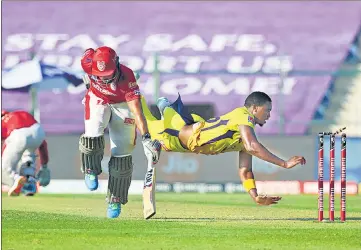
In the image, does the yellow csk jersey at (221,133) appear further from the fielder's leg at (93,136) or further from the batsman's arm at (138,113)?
the fielder's leg at (93,136)

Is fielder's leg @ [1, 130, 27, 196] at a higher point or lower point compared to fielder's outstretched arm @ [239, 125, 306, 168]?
lower

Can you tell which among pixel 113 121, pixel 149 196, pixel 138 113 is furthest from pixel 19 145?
pixel 149 196

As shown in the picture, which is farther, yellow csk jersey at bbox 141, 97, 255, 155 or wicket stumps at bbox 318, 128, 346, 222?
yellow csk jersey at bbox 141, 97, 255, 155

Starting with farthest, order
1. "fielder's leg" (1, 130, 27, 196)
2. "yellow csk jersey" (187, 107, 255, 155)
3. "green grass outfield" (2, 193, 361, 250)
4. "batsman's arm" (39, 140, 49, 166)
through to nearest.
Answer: "batsman's arm" (39, 140, 49, 166), "fielder's leg" (1, 130, 27, 196), "yellow csk jersey" (187, 107, 255, 155), "green grass outfield" (2, 193, 361, 250)

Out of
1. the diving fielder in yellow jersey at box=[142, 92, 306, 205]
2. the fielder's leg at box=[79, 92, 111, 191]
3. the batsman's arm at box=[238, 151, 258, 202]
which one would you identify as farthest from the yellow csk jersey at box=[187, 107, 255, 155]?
the fielder's leg at box=[79, 92, 111, 191]

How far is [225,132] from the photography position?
416 inches

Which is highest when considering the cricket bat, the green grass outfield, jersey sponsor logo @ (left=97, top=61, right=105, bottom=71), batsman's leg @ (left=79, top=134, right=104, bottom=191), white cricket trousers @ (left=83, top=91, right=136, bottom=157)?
jersey sponsor logo @ (left=97, top=61, right=105, bottom=71)

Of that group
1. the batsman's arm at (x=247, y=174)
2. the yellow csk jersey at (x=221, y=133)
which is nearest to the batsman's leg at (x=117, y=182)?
the yellow csk jersey at (x=221, y=133)

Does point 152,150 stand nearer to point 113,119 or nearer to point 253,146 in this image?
point 113,119

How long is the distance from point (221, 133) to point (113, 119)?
3.51 ft

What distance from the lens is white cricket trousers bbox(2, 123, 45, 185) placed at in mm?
12734

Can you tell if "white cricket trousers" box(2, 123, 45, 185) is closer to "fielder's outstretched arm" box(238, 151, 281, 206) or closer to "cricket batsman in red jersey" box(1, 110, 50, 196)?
"cricket batsman in red jersey" box(1, 110, 50, 196)

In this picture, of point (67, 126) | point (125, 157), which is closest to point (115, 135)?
point (125, 157)

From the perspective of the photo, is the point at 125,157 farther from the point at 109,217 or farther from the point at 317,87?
the point at 317,87
